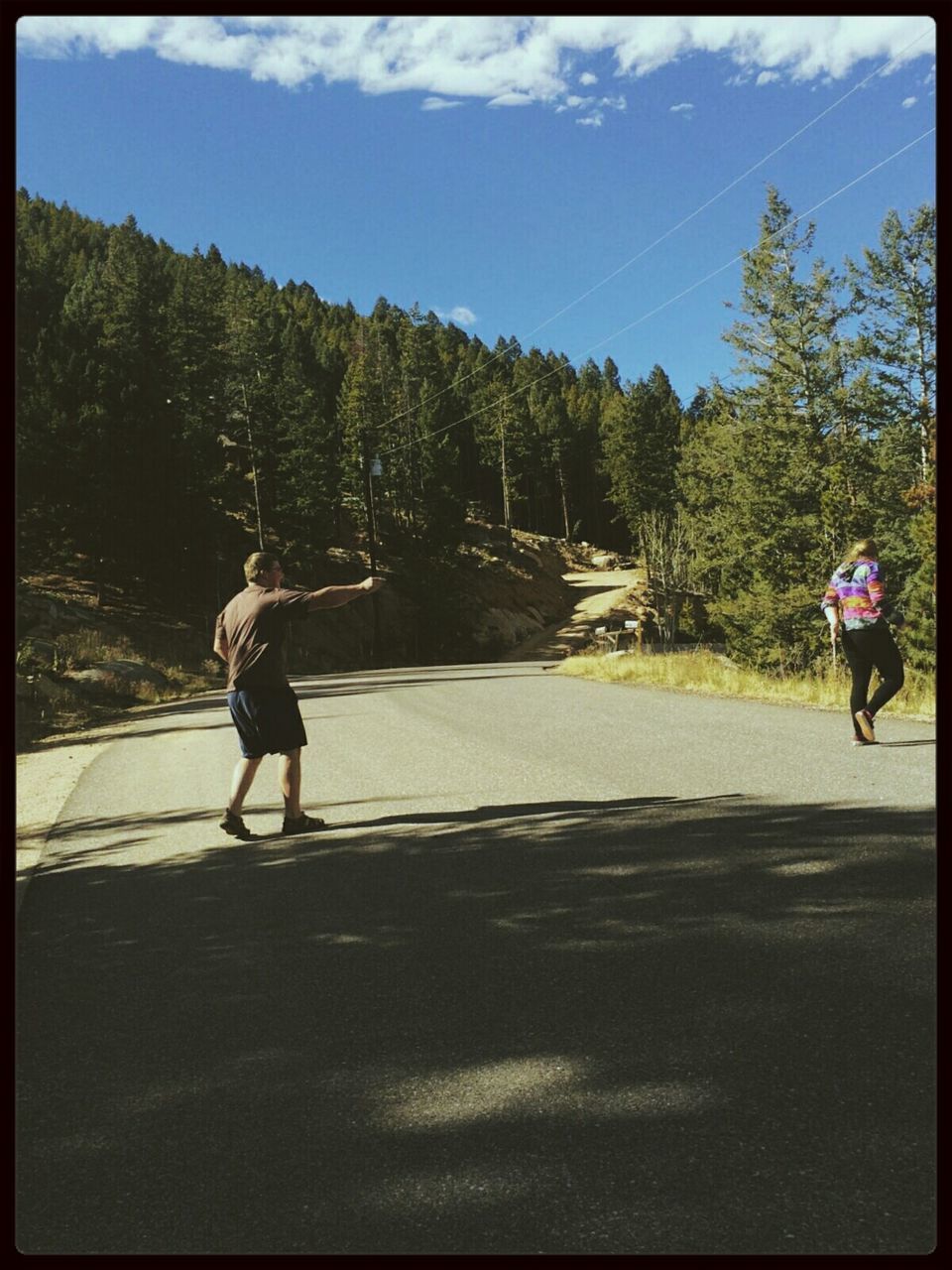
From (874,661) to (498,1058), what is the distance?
739 centimetres

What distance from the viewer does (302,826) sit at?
740cm

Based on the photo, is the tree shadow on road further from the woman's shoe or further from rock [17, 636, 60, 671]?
rock [17, 636, 60, 671]

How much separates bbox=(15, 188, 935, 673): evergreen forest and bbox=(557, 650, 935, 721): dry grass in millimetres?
1933

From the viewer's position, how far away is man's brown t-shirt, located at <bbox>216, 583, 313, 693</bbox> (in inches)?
276

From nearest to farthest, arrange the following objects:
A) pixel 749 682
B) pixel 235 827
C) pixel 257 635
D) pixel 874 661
Answer: pixel 257 635 < pixel 235 827 < pixel 874 661 < pixel 749 682

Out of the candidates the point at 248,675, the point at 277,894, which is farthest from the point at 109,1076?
the point at 248,675

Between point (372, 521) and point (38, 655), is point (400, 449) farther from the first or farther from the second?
point (38, 655)

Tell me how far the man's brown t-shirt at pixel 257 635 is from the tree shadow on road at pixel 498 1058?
1633 millimetres

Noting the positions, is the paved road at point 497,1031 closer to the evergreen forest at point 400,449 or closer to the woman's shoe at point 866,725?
the woman's shoe at point 866,725

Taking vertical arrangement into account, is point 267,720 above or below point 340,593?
below

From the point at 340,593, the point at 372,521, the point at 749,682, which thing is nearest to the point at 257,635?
the point at 340,593

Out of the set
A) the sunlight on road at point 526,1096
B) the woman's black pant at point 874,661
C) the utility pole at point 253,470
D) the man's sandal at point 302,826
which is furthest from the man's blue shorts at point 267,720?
the utility pole at point 253,470

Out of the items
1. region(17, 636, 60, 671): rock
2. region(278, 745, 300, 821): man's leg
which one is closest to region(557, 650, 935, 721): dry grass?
region(278, 745, 300, 821): man's leg

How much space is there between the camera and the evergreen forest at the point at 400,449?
39.9 m
